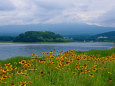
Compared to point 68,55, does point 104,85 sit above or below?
below

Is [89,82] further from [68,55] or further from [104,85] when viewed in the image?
[68,55]

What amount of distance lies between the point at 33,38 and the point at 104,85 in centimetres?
10362

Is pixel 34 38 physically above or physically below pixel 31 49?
above

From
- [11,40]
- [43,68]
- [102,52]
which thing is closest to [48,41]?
[11,40]

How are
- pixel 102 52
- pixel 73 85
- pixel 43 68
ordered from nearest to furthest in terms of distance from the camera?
pixel 73 85, pixel 43 68, pixel 102 52

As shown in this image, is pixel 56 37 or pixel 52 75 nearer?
pixel 52 75

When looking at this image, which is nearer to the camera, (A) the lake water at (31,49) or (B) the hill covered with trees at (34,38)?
(A) the lake water at (31,49)

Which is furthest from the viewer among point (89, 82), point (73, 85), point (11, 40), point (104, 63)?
point (11, 40)

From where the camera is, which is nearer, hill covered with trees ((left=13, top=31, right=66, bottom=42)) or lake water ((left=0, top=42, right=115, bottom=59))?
lake water ((left=0, top=42, right=115, bottom=59))

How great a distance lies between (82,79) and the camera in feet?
20.0

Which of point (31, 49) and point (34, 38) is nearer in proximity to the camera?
point (31, 49)

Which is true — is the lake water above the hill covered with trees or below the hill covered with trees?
below

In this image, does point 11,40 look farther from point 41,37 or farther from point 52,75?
point 52,75

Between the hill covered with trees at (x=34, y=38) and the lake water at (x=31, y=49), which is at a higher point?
the hill covered with trees at (x=34, y=38)
